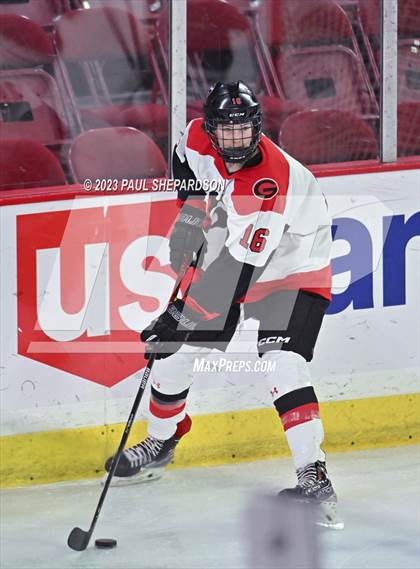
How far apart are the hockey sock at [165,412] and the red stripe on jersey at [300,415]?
0.32 metres

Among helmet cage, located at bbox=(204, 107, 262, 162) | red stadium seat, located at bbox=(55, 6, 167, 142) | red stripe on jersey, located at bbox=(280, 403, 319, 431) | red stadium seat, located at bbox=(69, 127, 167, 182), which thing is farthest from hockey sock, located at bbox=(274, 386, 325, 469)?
red stadium seat, located at bbox=(55, 6, 167, 142)

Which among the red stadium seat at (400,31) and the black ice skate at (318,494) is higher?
the red stadium seat at (400,31)

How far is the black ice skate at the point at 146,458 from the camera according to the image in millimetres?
4254

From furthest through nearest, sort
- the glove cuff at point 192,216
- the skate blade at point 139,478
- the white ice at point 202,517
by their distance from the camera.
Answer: the skate blade at point 139,478 → the glove cuff at point 192,216 → the white ice at point 202,517

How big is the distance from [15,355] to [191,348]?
21.0 inches

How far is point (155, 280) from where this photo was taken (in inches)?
176

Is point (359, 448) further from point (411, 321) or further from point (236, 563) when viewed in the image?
point (236, 563)

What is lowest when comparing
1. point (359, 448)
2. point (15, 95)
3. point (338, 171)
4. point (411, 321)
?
point (359, 448)

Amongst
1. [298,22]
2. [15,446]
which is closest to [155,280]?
[15,446]

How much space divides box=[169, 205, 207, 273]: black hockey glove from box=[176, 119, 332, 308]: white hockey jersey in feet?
0.26

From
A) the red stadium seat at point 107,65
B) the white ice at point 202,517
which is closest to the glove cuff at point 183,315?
the white ice at point 202,517

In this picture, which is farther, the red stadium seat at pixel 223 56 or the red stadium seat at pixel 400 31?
the red stadium seat at pixel 400 31

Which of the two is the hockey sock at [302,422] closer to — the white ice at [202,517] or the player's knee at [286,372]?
the player's knee at [286,372]

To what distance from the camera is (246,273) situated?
400cm
